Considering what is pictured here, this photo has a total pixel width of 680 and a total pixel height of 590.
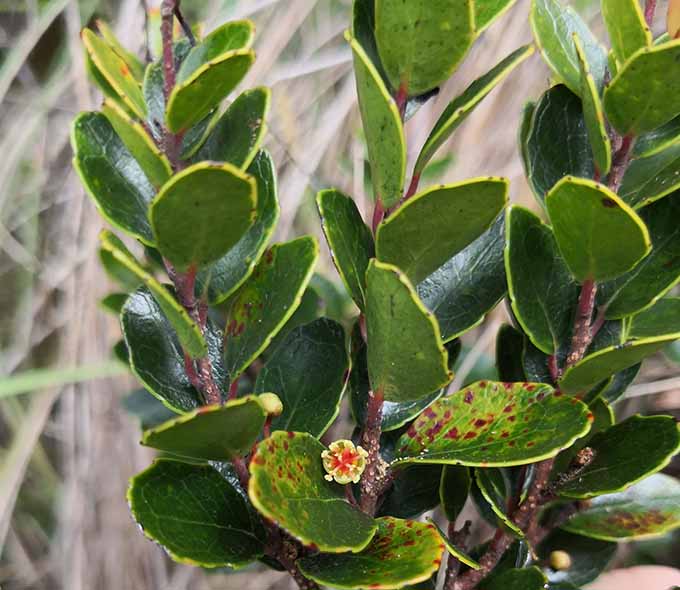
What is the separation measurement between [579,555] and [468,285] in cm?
30

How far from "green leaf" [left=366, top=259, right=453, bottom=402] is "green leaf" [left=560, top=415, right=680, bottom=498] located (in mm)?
154

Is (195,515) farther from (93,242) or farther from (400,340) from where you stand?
(93,242)

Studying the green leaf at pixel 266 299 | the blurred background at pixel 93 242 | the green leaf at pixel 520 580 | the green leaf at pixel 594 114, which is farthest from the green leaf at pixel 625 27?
the blurred background at pixel 93 242

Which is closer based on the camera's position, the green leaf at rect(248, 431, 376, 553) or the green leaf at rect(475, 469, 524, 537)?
the green leaf at rect(248, 431, 376, 553)

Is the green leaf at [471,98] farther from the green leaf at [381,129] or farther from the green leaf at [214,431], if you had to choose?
the green leaf at [214,431]

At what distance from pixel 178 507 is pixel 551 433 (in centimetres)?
21

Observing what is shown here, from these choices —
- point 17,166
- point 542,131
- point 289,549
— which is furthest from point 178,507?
point 17,166

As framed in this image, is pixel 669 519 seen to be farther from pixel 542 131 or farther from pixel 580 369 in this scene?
pixel 542 131

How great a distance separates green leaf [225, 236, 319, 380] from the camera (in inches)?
16.9

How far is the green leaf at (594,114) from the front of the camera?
38 centimetres

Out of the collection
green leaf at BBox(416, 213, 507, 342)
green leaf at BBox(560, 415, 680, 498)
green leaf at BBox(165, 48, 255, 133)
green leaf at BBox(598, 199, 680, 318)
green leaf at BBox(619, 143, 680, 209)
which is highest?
green leaf at BBox(165, 48, 255, 133)

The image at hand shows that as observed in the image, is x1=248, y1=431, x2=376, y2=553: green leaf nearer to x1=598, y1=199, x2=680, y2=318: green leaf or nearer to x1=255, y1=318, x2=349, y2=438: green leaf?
x1=255, y1=318, x2=349, y2=438: green leaf

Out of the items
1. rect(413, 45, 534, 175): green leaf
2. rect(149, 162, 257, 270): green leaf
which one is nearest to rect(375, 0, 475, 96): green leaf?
rect(413, 45, 534, 175): green leaf

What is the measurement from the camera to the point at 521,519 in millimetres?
498
